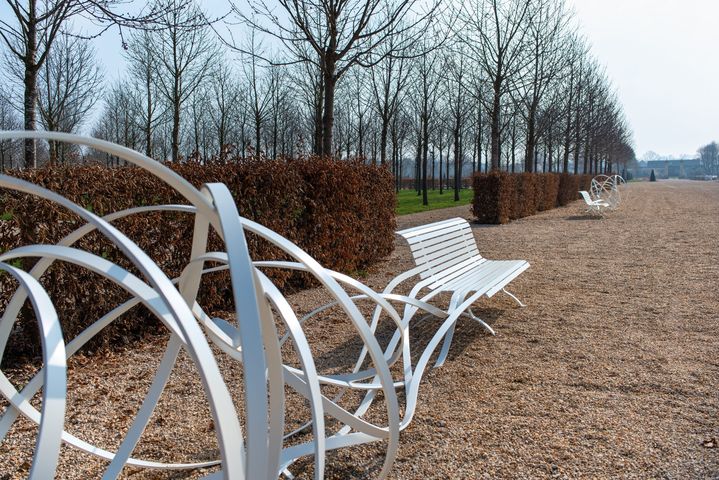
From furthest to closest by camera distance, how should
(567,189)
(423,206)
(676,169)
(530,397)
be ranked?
(676,169) < (567,189) < (423,206) < (530,397)

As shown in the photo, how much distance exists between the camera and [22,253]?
185 cm

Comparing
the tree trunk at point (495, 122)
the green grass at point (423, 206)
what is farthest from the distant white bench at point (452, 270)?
the tree trunk at point (495, 122)

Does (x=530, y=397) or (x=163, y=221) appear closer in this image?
(x=530, y=397)

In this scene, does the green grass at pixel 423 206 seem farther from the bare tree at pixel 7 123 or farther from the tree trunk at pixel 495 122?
the bare tree at pixel 7 123

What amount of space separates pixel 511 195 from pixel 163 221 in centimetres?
1241

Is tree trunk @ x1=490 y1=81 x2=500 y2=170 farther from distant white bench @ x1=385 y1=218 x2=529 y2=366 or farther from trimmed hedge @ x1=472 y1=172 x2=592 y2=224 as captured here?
distant white bench @ x1=385 y1=218 x2=529 y2=366

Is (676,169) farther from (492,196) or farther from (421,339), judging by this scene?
(421,339)

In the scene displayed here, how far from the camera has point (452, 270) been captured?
5.36 m

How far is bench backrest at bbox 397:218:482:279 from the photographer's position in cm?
494

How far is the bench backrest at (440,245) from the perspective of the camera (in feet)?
16.2

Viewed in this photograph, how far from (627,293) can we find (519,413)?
3851 millimetres

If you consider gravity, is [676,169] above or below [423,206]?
above

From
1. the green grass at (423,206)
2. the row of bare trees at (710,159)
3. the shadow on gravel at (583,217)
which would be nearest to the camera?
the shadow on gravel at (583,217)

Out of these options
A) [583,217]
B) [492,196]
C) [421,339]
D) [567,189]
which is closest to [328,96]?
[421,339]
